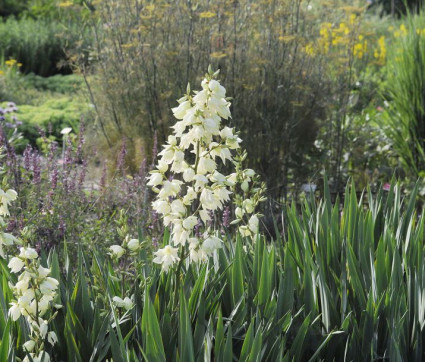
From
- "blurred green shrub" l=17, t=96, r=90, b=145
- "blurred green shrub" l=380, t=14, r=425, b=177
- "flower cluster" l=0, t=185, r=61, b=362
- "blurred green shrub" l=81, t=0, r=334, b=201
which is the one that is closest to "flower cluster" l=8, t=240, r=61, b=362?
"flower cluster" l=0, t=185, r=61, b=362

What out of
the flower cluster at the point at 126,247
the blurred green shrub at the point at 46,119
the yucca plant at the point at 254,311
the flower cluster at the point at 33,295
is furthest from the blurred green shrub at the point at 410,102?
the flower cluster at the point at 33,295

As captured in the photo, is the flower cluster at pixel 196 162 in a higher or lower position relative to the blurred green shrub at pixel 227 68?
higher

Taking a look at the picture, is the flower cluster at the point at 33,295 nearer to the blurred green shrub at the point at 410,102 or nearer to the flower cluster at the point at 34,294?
the flower cluster at the point at 34,294

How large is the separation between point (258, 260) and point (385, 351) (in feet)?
1.77

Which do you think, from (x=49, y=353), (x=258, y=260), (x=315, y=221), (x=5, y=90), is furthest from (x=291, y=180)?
(x=5, y=90)

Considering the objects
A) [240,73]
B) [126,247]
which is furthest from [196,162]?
[240,73]

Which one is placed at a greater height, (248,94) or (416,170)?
(248,94)

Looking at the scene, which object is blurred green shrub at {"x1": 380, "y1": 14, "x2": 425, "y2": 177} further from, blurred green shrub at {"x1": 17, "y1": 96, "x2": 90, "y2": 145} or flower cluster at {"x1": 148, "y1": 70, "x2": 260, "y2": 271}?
flower cluster at {"x1": 148, "y1": 70, "x2": 260, "y2": 271}

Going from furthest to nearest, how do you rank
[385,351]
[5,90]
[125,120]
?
[5,90] → [125,120] → [385,351]

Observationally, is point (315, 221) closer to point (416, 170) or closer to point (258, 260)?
point (258, 260)

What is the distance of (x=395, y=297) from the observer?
2.16m

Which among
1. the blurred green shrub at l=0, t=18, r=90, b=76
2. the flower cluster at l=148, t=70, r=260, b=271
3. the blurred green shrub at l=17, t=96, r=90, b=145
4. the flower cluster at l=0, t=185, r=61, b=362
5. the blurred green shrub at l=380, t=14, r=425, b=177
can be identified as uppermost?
the flower cluster at l=148, t=70, r=260, b=271

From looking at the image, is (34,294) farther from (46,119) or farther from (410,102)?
(46,119)

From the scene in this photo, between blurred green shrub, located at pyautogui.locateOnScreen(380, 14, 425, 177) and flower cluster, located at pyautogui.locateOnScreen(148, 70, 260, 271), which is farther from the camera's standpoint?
blurred green shrub, located at pyautogui.locateOnScreen(380, 14, 425, 177)
